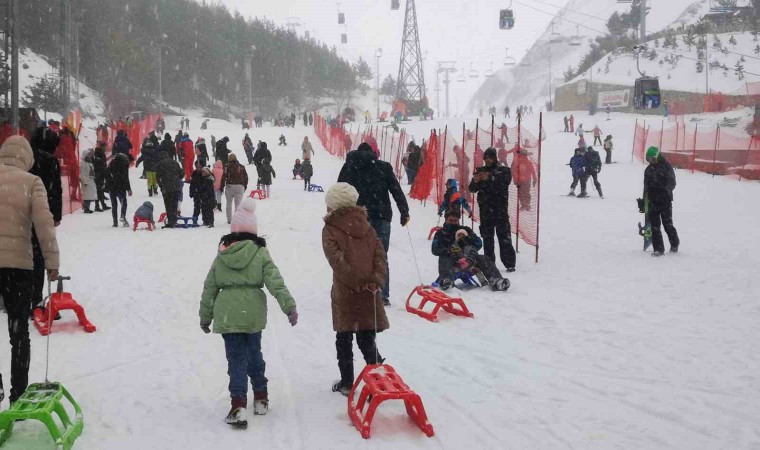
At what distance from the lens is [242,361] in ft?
16.2

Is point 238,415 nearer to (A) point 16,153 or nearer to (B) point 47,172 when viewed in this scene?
(A) point 16,153

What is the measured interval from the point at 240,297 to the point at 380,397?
111cm

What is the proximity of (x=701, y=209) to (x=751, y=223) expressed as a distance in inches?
122

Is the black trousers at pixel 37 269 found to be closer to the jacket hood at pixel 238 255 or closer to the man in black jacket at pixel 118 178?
the jacket hood at pixel 238 255

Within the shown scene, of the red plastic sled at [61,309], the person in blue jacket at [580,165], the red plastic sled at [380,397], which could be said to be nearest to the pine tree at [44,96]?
the person in blue jacket at [580,165]

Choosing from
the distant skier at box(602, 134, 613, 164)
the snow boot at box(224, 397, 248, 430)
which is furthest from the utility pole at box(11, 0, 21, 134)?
the distant skier at box(602, 134, 613, 164)

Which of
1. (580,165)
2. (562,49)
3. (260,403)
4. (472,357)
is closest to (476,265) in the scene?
(472,357)

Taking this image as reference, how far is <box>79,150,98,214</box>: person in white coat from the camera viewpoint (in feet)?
57.6

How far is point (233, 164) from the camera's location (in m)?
15.8

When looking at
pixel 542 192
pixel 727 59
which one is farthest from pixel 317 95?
pixel 542 192

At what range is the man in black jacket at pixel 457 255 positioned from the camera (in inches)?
372

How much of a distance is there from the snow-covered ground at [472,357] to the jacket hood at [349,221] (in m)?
1.24

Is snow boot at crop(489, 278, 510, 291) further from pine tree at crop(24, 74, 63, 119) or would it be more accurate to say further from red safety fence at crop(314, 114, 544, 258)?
pine tree at crop(24, 74, 63, 119)

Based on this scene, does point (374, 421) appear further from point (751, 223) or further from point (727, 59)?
point (727, 59)
